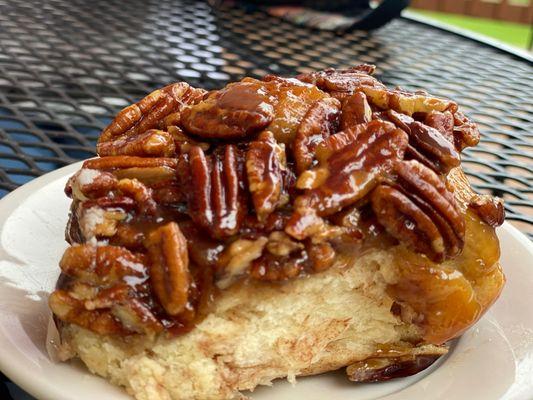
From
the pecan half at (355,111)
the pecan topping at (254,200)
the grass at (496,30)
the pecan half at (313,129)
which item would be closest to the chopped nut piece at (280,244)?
the pecan topping at (254,200)

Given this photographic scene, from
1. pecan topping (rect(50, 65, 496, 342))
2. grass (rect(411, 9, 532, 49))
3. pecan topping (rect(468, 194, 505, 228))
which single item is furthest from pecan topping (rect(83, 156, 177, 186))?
grass (rect(411, 9, 532, 49))

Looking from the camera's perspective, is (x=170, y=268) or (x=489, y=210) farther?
(x=489, y=210)

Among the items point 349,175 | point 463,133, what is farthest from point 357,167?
point 463,133

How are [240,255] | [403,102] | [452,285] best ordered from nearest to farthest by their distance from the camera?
[240,255], [452,285], [403,102]

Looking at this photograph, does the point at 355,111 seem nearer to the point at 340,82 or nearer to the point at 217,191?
the point at 340,82

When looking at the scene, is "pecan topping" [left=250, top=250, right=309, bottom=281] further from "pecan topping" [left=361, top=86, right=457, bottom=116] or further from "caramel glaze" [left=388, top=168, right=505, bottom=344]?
"pecan topping" [left=361, top=86, right=457, bottom=116]
